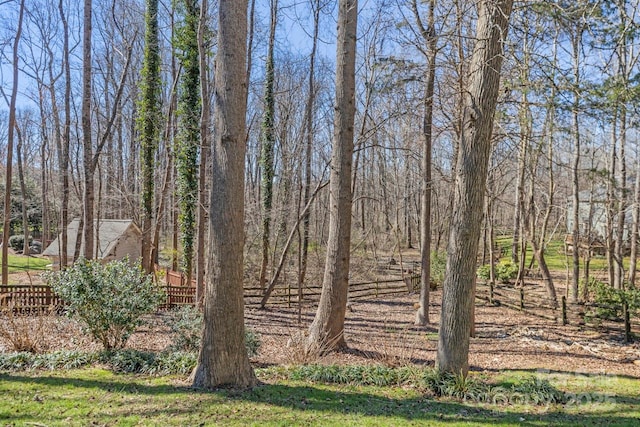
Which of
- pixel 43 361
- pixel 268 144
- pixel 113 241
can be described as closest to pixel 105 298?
pixel 43 361

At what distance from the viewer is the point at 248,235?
649 inches

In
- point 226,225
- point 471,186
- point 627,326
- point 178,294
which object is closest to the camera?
point 226,225

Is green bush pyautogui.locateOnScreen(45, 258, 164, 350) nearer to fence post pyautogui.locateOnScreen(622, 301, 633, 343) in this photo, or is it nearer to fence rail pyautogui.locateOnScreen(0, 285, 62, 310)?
fence rail pyautogui.locateOnScreen(0, 285, 62, 310)

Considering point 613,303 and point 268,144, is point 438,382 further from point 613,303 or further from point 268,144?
point 268,144

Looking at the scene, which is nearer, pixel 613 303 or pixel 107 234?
pixel 613 303

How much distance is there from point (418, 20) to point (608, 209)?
8.07m

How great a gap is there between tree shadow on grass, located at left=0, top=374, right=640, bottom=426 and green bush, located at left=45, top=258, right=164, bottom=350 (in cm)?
106

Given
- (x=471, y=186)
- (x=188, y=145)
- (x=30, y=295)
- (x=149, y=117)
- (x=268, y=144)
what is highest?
(x=149, y=117)

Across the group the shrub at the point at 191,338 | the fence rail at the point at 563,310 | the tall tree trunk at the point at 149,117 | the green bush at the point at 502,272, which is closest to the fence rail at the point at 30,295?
the tall tree trunk at the point at 149,117

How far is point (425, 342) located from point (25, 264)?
69.7ft

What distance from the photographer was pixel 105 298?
6.10m

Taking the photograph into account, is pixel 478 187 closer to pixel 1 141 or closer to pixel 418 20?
pixel 418 20

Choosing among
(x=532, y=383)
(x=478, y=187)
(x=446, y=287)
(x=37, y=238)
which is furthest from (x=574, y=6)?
(x=37, y=238)

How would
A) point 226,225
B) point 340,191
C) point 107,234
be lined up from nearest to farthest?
1. point 226,225
2. point 340,191
3. point 107,234
